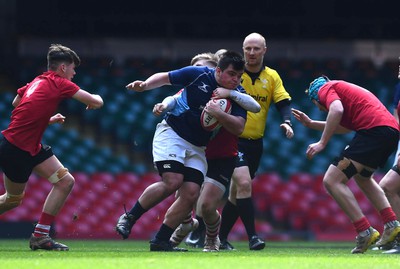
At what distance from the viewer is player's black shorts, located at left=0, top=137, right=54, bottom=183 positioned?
9.97 meters

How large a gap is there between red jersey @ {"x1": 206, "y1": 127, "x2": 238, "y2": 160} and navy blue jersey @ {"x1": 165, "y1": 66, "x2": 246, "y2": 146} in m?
0.24

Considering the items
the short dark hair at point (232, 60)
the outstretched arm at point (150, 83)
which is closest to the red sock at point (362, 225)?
the short dark hair at point (232, 60)

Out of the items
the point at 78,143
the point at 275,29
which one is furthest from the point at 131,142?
the point at 275,29

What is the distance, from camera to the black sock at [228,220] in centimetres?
1143

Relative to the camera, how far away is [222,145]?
406 inches

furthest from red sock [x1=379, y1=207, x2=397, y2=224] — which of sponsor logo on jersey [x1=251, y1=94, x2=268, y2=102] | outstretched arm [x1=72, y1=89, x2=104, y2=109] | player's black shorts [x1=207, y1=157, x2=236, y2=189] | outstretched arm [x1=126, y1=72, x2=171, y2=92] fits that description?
outstretched arm [x1=72, y1=89, x2=104, y2=109]

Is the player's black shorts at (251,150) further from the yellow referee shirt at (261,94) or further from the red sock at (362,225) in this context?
the red sock at (362,225)

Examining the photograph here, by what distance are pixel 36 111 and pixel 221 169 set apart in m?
1.79

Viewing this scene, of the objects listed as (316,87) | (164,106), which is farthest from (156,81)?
(316,87)

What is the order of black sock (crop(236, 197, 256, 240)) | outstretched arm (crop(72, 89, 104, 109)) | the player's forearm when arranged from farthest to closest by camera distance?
black sock (crop(236, 197, 256, 240))
the player's forearm
outstretched arm (crop(72, 89, 104, 109))

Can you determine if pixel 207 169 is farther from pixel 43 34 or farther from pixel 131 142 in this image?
pixel 43 34

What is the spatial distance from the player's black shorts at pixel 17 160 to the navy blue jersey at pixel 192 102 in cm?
124

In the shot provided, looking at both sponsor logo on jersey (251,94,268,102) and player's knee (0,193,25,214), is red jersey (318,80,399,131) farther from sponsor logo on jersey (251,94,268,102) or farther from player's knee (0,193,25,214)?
player's knee (0,193,25,214)

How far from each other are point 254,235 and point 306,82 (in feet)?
32.2
